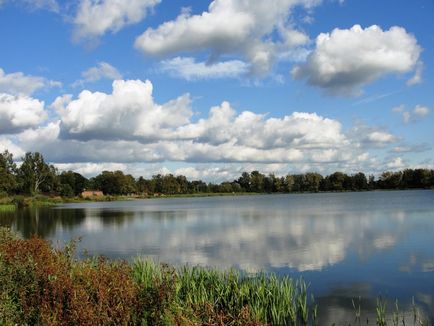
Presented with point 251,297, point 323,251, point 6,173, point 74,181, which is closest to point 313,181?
point 74,181

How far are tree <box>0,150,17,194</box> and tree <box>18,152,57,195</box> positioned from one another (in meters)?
4.21

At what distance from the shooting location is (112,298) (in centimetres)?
777

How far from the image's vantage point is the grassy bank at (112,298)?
686 centimetres

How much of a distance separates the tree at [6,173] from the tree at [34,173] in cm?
421

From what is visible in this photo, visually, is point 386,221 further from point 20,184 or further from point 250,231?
point 20,184

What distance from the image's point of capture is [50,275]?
348 inches

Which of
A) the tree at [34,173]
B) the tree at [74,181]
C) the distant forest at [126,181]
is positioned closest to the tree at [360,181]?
the distant forest at [126,181]

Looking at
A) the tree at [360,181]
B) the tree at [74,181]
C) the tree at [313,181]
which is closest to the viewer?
the tree at [74,181]

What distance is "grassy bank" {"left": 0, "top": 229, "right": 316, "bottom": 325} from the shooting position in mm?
6857

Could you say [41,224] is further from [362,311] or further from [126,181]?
[126,181]

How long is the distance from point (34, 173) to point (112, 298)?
11638cm

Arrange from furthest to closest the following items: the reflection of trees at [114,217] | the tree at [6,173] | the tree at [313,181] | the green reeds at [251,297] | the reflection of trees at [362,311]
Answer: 1. the tree at [313,181]
2. the tree at [6,173]
3. the reflection of trees at [114,217]
4. the reflection of trees at [362,311]
5. the green reeds at [251,297]

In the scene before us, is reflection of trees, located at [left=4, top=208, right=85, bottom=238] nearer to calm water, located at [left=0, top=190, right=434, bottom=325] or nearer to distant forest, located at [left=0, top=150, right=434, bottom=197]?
calm water, located at [left=0, top=190, right=434, bottom=325]

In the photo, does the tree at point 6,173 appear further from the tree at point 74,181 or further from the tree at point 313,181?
the tree at point 313,181
